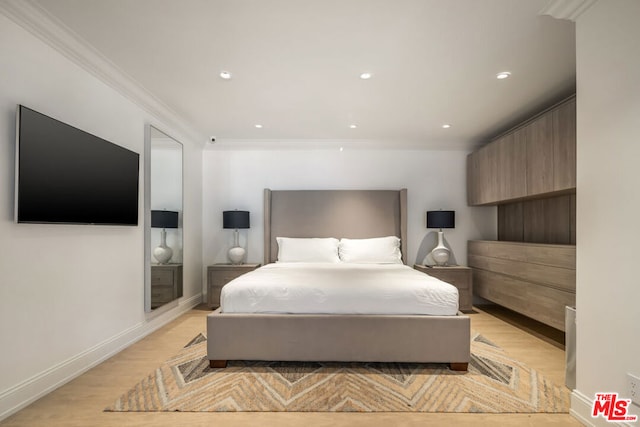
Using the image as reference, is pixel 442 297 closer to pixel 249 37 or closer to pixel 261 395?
pixel 261 395

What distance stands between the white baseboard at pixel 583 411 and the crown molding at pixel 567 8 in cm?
219

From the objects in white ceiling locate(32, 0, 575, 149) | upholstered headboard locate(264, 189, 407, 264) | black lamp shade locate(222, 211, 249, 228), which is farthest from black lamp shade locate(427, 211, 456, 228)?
black lamp shade locate(222, 211, 249, 228)

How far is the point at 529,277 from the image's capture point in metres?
3.28

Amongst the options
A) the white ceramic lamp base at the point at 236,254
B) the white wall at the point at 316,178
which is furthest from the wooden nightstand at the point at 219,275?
the white wall at the point at 316,178

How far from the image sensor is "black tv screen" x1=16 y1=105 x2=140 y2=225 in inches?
74.9

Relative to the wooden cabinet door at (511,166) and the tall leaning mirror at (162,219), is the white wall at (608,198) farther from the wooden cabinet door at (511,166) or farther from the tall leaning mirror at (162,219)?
the tall leaning mirror at (162,219)

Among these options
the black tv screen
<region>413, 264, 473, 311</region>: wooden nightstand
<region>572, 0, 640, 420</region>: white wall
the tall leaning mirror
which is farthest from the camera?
<region>413, 264, 473, 311</region>: wooden nightstand

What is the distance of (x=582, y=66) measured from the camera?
180cm

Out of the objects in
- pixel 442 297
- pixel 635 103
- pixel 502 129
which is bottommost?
pixel 442 297

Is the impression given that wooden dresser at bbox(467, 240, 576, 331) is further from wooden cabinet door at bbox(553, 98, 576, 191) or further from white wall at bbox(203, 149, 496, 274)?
white wall at bbox(203, 149, 496, 274)

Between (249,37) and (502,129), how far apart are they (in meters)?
3.49

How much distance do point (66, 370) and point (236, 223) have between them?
247cm

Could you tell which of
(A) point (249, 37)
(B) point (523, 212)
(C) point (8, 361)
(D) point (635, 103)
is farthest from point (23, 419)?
(B) point (523, 212)

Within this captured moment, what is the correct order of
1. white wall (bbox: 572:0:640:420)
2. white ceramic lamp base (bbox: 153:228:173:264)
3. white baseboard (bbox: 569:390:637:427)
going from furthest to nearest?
white ceramic lamp base (bbox: 153:228:173:264)
white baseboard (bbox: 569:390:637:427)
white wall (bbox: 572:0:640:420)
